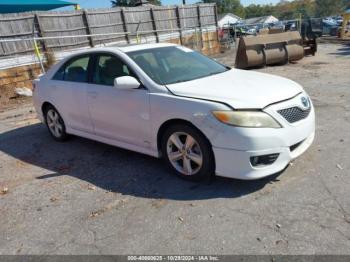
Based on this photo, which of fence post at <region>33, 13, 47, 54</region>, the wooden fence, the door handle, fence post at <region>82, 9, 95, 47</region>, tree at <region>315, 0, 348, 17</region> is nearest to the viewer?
the door handle

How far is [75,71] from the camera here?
5.46m

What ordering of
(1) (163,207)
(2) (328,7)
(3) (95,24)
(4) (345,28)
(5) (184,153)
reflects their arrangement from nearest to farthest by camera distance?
(1) (163,207)
(5) (184,153)
(3) (95,24)
(4) (345,28)
(2) (328,7)

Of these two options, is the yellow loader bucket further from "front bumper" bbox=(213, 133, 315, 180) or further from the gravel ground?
"front bumper" bbox=(213, 133, 315, 180)

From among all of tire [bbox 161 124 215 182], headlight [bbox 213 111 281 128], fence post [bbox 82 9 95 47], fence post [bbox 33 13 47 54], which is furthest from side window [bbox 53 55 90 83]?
fence post [bbox 82 9 95 47]

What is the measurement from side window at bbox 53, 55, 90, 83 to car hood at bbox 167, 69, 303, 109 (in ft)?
5.56

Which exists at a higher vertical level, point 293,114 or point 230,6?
point 293,114

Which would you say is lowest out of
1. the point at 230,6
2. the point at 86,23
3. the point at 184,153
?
the point at 230,6

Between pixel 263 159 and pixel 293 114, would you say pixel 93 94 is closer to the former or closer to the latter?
pixel 263 159

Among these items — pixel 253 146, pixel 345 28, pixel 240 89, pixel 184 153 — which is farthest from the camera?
pixel 345 28

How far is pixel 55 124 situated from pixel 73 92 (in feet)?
3.43

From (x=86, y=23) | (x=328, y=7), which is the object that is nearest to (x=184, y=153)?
(x=86, y=23)

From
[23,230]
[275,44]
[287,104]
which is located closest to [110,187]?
Result: [23,230]

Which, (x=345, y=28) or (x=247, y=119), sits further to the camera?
(x=345, y=28)

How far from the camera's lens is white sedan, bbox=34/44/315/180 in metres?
3.57
